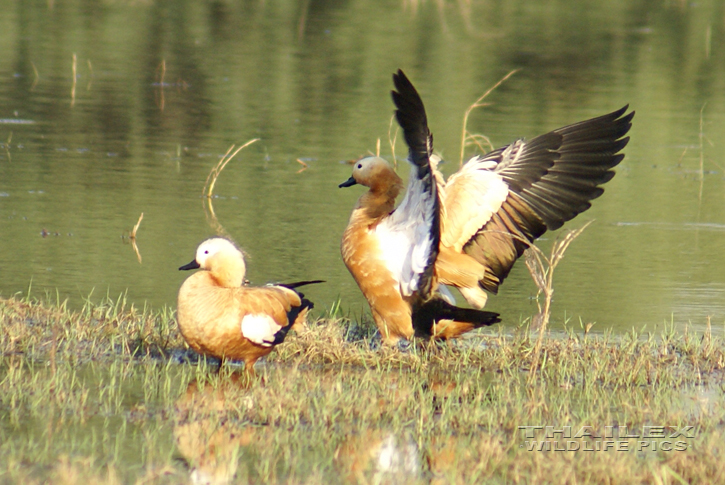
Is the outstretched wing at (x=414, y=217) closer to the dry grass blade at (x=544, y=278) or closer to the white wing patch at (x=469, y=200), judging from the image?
the white wing patch at (x=469, y=200)

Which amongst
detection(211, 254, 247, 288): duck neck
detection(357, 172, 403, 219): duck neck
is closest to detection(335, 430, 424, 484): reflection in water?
detection(211, 254, 247, 288): duck neck

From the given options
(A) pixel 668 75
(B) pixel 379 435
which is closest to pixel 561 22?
(A) pixel 668 75

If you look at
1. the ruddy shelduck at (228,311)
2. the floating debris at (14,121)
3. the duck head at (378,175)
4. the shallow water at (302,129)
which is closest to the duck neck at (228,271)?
the ruddy shelduck at (228,311)

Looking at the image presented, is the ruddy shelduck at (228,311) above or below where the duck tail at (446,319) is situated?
above

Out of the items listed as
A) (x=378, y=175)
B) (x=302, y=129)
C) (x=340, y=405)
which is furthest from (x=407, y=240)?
(x=302, y=129)

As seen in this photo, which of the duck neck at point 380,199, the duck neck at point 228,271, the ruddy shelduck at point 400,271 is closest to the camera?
the duck neck at point 228,271

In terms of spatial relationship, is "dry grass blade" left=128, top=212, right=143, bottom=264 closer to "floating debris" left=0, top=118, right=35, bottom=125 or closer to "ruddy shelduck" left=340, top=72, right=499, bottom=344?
"ruddy shelduck" left=340, top=72, right=499, bottom=344

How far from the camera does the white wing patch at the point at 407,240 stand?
645 cm

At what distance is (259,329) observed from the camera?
6.00 metres

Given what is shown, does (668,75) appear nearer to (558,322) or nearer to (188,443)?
(558,322)

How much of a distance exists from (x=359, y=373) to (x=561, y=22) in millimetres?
22055

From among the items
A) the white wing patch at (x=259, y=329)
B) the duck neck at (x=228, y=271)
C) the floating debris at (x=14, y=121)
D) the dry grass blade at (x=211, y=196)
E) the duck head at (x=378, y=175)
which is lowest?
the floating debris at (x=14, y=121)

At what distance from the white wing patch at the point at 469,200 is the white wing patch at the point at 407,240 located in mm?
219

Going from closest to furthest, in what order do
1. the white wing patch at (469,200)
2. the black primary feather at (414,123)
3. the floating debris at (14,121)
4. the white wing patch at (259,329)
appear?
the black primary feather at (414,123)
the white wing patch at (259,329)
the white wing patch at (469,200)
the floating debris at (14,121)
